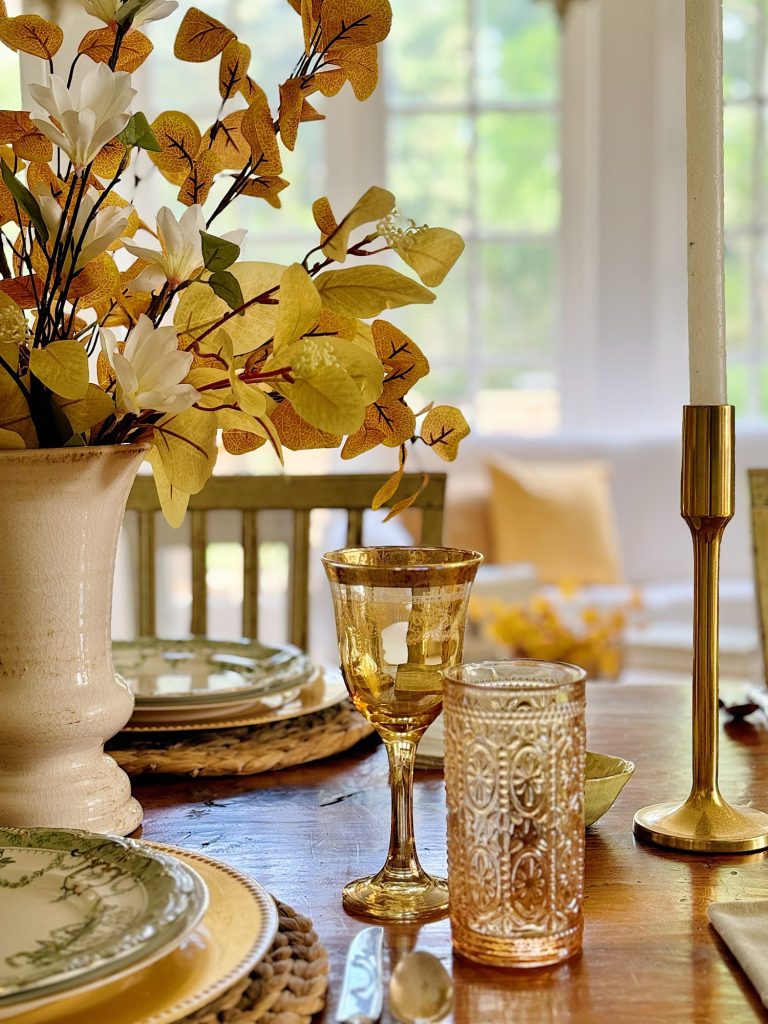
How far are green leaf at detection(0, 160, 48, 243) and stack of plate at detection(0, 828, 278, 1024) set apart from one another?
330 mm

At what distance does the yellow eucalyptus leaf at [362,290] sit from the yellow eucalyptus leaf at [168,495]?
16 centimetres

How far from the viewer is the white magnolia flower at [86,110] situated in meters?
0.65

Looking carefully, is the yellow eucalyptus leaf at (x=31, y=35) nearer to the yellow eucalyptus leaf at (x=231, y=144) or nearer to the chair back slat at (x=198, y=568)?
the yellow eucalyptus leaf at (x=231, y=144)

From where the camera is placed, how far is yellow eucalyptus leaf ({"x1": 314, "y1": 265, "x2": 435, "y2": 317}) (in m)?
0.68

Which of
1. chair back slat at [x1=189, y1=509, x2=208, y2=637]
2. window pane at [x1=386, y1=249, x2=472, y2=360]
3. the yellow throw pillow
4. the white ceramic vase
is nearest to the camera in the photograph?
the white ceramic vase

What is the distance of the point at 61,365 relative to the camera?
672 mm

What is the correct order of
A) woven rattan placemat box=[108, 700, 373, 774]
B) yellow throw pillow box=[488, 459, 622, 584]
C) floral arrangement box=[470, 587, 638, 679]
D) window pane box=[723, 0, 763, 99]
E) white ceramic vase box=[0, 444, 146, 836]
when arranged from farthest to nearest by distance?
window pane box=[723, 0, 763, 99] < yellow throw pillow box=[488, 459, 622, 584] < floral arrangement box=[470, 587, 638, 679] < woven rattan placemat box=[108, 700, 373, 774] < white ceramic vase box=[0, 444, 146, 836]

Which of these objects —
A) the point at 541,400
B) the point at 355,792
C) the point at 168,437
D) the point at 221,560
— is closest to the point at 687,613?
the point at 541,400

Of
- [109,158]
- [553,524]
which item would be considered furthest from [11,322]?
[553,524]

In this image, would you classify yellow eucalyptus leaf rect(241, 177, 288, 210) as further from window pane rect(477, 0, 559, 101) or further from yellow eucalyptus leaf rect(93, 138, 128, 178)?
window pane rect(477, 0, 559, 101)

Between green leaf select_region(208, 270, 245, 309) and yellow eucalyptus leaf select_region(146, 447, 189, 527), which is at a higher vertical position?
green leaf select_region(208, 270, 245, 309)

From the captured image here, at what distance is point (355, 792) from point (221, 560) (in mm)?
3827

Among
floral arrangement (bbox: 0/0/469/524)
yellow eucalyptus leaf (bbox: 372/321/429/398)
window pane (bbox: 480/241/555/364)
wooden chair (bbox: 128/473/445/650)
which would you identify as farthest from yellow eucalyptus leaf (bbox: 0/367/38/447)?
window pane (bbox: 480/241/555/364)

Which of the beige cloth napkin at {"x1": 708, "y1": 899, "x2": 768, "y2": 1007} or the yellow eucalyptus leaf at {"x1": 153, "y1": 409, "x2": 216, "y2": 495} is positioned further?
the yellow eucalyptus leaf at {"x1": 153, "y1": 409, "x2": 216, "y2": 495}
